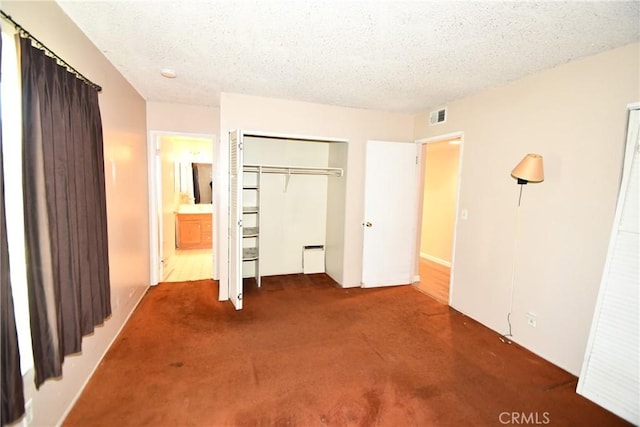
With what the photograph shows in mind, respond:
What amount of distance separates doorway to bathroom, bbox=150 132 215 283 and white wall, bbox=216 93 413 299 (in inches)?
53.7

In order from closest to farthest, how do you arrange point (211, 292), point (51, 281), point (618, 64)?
point (51, 281)
point (618, 64)
point (211, 292)

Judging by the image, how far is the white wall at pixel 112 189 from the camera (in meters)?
1.65

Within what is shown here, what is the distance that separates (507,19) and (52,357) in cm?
323

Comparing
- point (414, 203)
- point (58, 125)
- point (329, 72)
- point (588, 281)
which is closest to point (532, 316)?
point (588, 281)

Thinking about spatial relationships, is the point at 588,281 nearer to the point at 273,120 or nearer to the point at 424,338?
the point at 424,338

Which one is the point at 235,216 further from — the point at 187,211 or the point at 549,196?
the point at 187,211

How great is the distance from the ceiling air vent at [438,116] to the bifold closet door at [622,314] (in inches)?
75.3

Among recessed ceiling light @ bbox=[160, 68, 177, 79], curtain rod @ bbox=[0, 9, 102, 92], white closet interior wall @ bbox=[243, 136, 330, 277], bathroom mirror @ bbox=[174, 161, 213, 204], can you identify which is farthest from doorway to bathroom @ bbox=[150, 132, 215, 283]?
curtain rod @ bbox=[0, 9, 102, 92]

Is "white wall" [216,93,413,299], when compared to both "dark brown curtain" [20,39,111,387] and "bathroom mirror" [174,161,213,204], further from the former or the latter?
"bathroom mirror" [174,161,213,204]

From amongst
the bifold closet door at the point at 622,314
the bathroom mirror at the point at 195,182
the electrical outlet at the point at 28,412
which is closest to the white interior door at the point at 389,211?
the bifold closet door at the point at 622,314

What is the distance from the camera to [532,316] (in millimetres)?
2750

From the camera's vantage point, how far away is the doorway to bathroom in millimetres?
4807

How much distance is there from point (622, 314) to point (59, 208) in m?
3.57

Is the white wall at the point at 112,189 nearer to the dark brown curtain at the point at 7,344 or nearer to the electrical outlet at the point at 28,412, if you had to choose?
the electrical outlet at the point at 28,412
